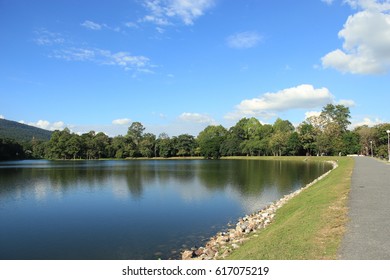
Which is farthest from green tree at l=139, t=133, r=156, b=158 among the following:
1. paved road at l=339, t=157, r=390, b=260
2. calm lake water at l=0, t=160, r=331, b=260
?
paved road at l=339, t=157, r=390, b=260

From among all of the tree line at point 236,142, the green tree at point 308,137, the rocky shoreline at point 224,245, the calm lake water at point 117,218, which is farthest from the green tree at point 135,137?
the rocky shoreline at point 224,245

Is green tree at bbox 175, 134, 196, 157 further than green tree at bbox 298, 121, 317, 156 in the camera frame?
Yes

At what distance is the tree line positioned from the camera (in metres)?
93.6

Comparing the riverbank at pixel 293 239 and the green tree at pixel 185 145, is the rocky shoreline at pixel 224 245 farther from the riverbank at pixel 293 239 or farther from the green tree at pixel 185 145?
the green tree at pixel 185 145

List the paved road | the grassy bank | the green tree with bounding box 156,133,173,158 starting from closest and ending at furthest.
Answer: the paved road → the grassy bank → the green tree with bounding box 156,133,173,158

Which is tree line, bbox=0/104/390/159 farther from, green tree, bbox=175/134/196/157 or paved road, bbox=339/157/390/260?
paved road, bbox=339/157/390/260

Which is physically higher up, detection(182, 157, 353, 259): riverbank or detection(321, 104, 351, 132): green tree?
detection(321, 104, 351, 132): green tree

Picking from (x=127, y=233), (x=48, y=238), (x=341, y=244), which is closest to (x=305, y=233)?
(x=341, y=244)

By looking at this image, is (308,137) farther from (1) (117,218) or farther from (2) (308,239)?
(2) (308,239)

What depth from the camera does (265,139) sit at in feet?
355

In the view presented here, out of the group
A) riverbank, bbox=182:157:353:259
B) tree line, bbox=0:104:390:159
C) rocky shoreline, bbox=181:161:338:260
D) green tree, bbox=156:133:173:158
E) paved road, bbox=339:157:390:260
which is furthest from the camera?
green tree, bbox=156:133:173:158

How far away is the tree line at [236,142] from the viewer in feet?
307

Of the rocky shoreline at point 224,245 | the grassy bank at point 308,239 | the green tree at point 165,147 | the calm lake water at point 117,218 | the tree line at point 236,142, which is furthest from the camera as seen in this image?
the green tree at point 165,147
